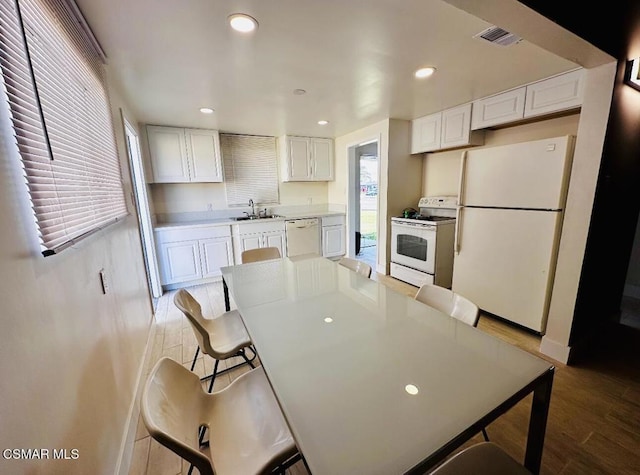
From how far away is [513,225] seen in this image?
92.7 inches

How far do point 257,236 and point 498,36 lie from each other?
3.52 meters

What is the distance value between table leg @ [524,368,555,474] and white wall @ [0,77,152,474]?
1486 millimetres

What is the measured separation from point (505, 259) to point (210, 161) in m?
3.97

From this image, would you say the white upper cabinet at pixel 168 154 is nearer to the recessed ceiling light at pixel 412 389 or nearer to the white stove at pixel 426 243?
the white stove at pixel 426 243

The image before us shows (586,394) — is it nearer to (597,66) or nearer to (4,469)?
(597,66)

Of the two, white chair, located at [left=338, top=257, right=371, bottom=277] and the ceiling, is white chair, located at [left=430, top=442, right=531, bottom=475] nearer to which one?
white chair, located at [left=338, top=257, right=371, bottom=277]

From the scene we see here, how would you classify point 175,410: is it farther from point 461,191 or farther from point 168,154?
point 168,154

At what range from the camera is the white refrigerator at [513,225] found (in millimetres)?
2109

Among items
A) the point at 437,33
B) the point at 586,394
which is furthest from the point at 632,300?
the point at 437,33

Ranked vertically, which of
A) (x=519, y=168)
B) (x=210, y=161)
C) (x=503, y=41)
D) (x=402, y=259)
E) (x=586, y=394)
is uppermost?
(x=503, y=41)

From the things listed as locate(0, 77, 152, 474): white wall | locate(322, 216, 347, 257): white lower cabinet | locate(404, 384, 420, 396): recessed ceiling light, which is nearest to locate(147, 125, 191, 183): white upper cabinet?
locate(322, 216, 347, 257): white lower cabinet

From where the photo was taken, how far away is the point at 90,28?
152 cm

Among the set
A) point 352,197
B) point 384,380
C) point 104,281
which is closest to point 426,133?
point 352,197

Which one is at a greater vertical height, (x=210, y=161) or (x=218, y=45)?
(x=218, y=45)
